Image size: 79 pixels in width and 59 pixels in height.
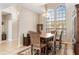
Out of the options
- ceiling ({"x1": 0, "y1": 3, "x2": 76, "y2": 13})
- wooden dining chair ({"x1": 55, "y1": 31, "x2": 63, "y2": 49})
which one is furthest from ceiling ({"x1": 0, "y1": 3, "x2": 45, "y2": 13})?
wooden dining chair ({"x1": 55, "y1": 31, "x2": 63, "y2": 49})

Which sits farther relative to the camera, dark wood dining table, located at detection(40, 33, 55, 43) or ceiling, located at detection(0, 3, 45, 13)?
dark wood dining table, located at detection(40, 33, 55, 43)

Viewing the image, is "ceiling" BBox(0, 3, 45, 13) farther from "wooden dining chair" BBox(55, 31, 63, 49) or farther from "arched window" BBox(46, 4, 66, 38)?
"wooden dining chair" BBox(55, 31, 63, 49)

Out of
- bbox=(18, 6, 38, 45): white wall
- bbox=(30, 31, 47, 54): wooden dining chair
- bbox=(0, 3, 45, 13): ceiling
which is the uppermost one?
bbox=(0, 3, 45, 13): ceiling

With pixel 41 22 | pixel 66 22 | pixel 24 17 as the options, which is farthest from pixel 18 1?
pixel 66 22

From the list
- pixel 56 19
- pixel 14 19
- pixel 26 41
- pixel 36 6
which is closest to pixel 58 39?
pixel 56 19

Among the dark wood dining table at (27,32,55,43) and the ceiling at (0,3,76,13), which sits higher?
the ceiling at (0,3,76,13)

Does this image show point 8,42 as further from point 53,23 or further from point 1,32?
point 53,23

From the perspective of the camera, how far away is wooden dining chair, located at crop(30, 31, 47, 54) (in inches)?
121

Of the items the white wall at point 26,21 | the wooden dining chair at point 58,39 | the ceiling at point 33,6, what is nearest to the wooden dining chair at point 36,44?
the white wall at point 26,21

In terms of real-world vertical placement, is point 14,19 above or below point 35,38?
above

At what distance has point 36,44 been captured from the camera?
10.4 feet

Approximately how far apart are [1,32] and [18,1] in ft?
2.30

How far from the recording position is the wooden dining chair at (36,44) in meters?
3.08

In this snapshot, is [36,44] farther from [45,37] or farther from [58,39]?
[58,39]
